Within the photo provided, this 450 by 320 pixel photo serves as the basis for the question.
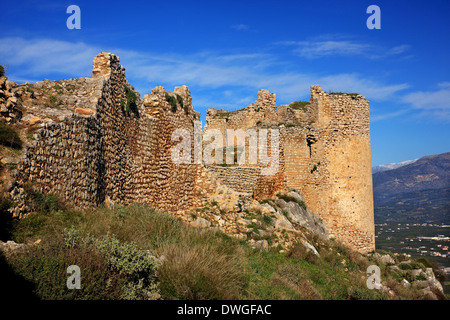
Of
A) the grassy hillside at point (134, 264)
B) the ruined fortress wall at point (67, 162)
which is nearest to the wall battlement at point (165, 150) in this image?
the ruined fortress wall at point (67, 162)

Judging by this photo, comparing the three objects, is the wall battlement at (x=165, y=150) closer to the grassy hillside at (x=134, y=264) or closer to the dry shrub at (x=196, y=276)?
the grassy hillside at (x=134, y=264)

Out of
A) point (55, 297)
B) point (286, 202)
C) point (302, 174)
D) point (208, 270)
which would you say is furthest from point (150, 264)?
point (302, 174)

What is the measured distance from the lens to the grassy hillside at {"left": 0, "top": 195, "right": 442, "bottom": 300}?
4.60 meters

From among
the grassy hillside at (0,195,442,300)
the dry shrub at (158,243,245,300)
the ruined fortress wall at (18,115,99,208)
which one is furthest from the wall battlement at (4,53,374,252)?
the dry shrub at (158,243,245,300)

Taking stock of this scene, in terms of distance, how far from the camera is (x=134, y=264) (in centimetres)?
553

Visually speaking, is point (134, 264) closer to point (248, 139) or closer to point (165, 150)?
point (165, 150)

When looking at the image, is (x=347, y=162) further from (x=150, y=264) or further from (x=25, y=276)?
(x=25, y=276)

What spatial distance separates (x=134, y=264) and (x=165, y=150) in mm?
6821

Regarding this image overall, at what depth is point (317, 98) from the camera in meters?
22.2

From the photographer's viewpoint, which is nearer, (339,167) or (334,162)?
(339,167)

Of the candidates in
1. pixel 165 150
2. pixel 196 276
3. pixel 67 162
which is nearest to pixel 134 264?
pixel 196 276

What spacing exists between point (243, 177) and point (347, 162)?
7917mm

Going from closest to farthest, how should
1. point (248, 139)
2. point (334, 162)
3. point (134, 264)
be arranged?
point (134, 264), point (248, 139), point (334, 162)

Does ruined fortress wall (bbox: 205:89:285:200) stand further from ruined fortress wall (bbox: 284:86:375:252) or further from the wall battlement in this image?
ruined fortress wall (bbox: 284:86:375:252)
